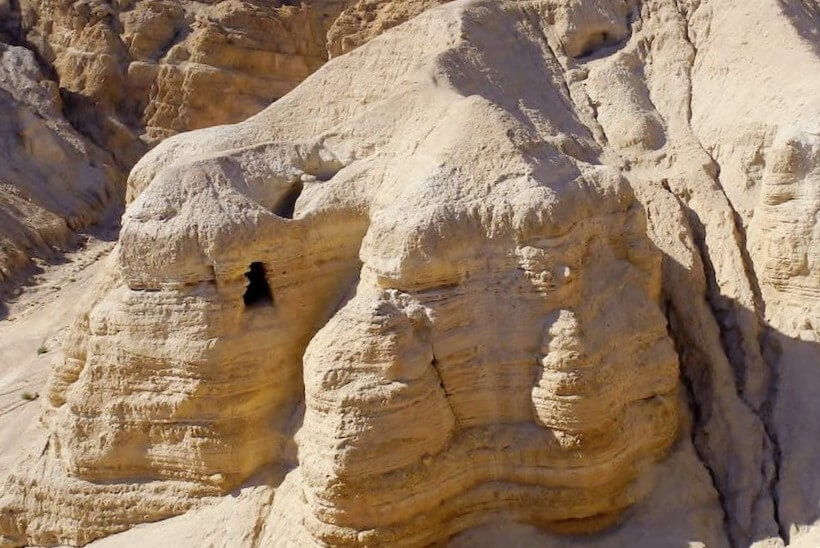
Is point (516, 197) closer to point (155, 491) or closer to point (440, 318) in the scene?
point (440, 318)

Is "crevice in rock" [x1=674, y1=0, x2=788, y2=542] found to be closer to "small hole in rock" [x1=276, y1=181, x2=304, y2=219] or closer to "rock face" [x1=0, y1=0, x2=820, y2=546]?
"rock face" [x1=0, y1=0, x2=820, y2=546]

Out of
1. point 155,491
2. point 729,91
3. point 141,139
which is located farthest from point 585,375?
point 141,139

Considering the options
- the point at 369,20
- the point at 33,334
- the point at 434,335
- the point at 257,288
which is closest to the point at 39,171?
the point at 33,334

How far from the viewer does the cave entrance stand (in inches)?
368

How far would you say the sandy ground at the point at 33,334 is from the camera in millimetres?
13289

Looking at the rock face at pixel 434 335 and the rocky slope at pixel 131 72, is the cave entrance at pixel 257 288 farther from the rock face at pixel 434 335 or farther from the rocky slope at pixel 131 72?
the rocky slope at pixel 131 72

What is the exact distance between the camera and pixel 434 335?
8453 millimetres

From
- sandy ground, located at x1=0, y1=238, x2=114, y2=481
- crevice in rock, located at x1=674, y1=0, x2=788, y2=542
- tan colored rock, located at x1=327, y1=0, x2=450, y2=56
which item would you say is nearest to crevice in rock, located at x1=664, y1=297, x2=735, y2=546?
crevice in rock, located at x1=674, y1=0, x2=788, y2=542

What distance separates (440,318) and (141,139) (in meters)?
22.8

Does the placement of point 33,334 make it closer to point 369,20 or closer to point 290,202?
point 369,20

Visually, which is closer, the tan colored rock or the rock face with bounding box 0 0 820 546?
the rock face with bounding box 0 0 820 546

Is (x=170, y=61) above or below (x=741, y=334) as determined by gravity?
above

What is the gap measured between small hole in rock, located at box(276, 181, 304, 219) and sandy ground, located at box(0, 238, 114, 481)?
11.6 feet

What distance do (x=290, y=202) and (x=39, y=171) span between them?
61.7 ft
